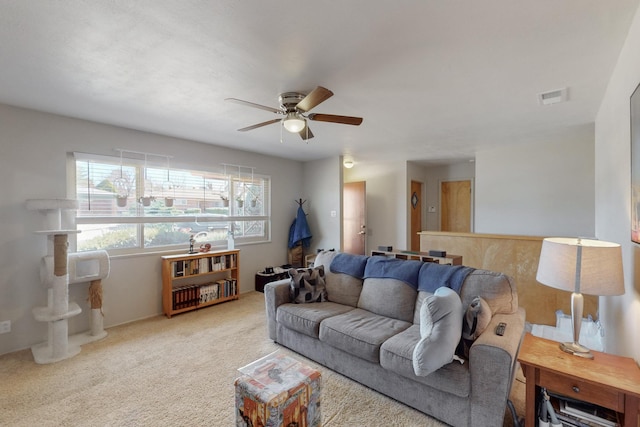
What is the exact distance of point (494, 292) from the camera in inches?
84.6

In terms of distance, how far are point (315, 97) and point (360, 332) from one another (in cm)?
178

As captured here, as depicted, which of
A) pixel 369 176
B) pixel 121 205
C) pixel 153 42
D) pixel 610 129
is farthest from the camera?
pixel 369 176

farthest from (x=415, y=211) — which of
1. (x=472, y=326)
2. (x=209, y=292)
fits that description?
(x=472, y=326)

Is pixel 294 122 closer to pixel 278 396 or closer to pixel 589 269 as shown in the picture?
pixel 278 396

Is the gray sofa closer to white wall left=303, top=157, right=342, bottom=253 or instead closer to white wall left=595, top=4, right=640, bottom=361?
white wall left=595, top=4, right=640, bottom=361

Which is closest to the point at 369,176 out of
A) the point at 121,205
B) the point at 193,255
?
the point at 193,255

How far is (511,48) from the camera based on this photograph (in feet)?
5.96

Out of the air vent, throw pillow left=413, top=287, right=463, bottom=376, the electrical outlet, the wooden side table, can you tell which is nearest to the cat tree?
the electrical outlet

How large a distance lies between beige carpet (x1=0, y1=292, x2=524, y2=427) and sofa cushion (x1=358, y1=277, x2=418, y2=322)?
0.65 m

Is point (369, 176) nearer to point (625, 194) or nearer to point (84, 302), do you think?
point (625, 194)

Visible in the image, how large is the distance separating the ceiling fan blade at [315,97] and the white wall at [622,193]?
167 centimetres

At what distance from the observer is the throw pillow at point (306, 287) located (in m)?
2.90

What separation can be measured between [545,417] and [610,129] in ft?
7.42

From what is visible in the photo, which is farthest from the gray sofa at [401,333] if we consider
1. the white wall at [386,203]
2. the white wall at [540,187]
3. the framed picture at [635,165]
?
the white wall at [386,203]
